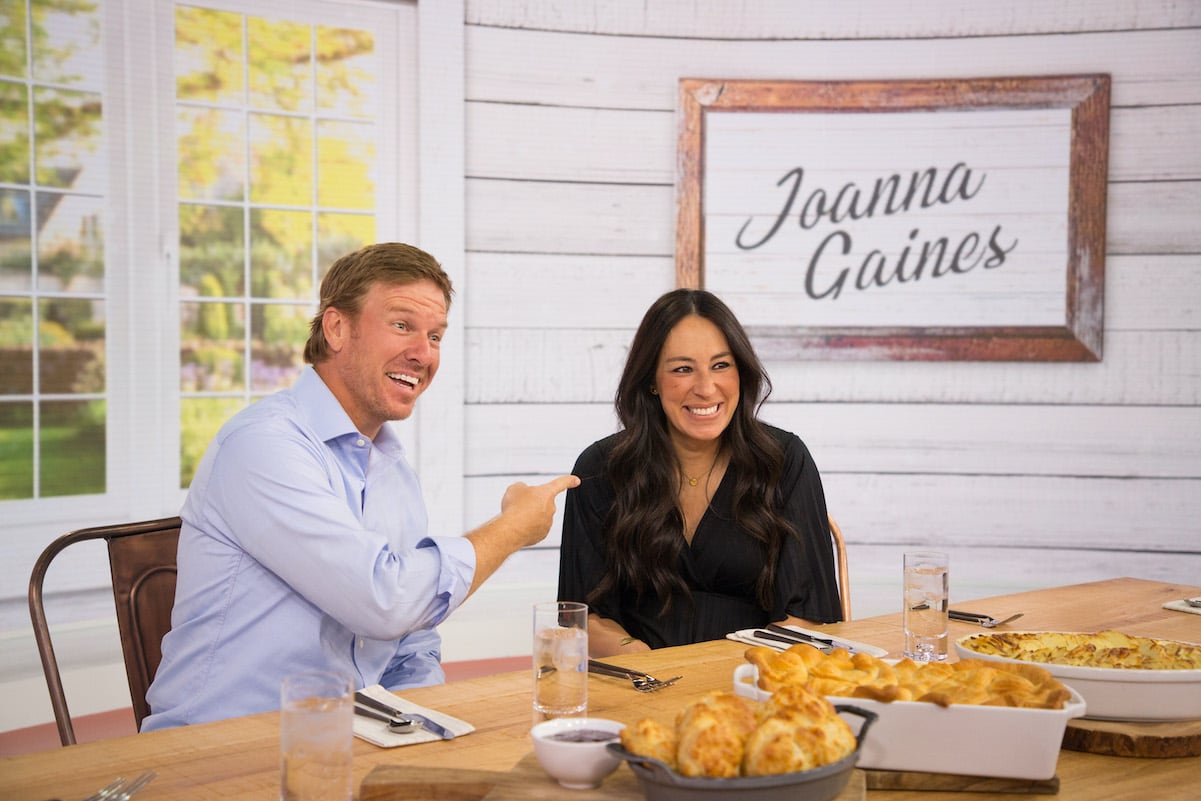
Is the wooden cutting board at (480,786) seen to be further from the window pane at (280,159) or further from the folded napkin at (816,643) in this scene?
the window pane at (280,159)

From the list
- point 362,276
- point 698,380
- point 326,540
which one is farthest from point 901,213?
A: point 326,540

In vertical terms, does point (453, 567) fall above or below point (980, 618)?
above

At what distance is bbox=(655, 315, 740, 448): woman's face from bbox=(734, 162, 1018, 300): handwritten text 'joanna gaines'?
1.32 meters

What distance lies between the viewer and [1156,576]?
3.77 m

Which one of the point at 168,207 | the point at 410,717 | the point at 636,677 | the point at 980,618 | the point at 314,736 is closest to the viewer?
the point at 314,736

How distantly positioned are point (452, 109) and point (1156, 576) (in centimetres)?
269

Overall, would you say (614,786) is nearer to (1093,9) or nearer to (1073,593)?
(1073,593)

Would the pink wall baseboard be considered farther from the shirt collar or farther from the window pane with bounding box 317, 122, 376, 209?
the window pane with bounding box 317, 122, 376, 209

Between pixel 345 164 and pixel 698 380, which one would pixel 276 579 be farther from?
pixel 345 164

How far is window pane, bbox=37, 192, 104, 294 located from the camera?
324 cm

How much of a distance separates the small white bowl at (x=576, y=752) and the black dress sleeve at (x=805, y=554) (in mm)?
1239

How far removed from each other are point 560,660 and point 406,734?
0.21 meters

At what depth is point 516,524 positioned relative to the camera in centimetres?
190

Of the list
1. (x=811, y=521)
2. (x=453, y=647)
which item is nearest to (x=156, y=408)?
(x=453, y=647)
